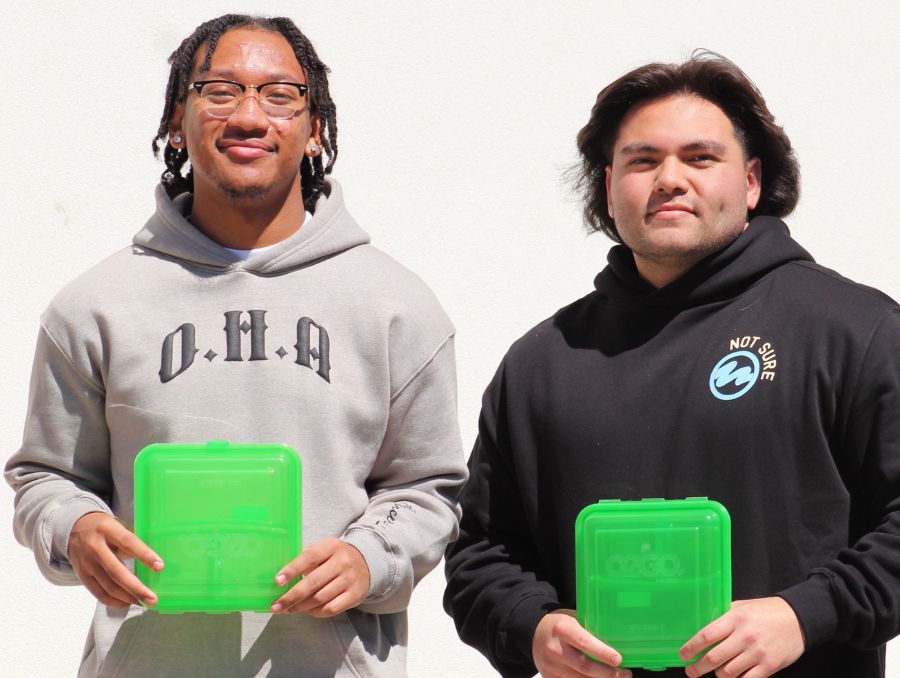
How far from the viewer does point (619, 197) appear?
2893mm

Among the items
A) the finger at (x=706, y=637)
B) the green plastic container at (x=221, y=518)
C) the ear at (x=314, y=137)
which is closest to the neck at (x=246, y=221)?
the ear at (x=314, y=137)

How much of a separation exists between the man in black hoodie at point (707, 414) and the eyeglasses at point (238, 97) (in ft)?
1.96

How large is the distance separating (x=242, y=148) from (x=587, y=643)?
97cm

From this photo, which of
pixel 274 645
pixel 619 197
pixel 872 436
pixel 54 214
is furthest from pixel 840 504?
pixel 54 214

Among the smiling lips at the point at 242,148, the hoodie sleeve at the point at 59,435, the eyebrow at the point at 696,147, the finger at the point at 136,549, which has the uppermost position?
the eyebrow at the point at 696,147

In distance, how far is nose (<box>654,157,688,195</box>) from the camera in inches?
111

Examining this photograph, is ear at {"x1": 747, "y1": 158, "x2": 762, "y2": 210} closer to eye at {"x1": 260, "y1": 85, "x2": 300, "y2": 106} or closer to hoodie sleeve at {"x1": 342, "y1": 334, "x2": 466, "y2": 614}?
hoodie sleeve at {"x1": 342, "y1": 334, "x2": 466, "y2": 614}

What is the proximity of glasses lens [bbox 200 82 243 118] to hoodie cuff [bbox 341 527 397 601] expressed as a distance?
2.39 ft

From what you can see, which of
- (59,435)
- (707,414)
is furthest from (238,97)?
(707,414)

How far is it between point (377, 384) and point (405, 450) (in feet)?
0.40

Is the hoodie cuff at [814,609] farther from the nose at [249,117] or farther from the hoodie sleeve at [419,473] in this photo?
the nose at [249,117]

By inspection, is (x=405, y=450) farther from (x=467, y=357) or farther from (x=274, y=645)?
(x=467, y=357)

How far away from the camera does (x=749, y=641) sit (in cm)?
244

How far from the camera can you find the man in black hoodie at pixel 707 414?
8.48 ft
